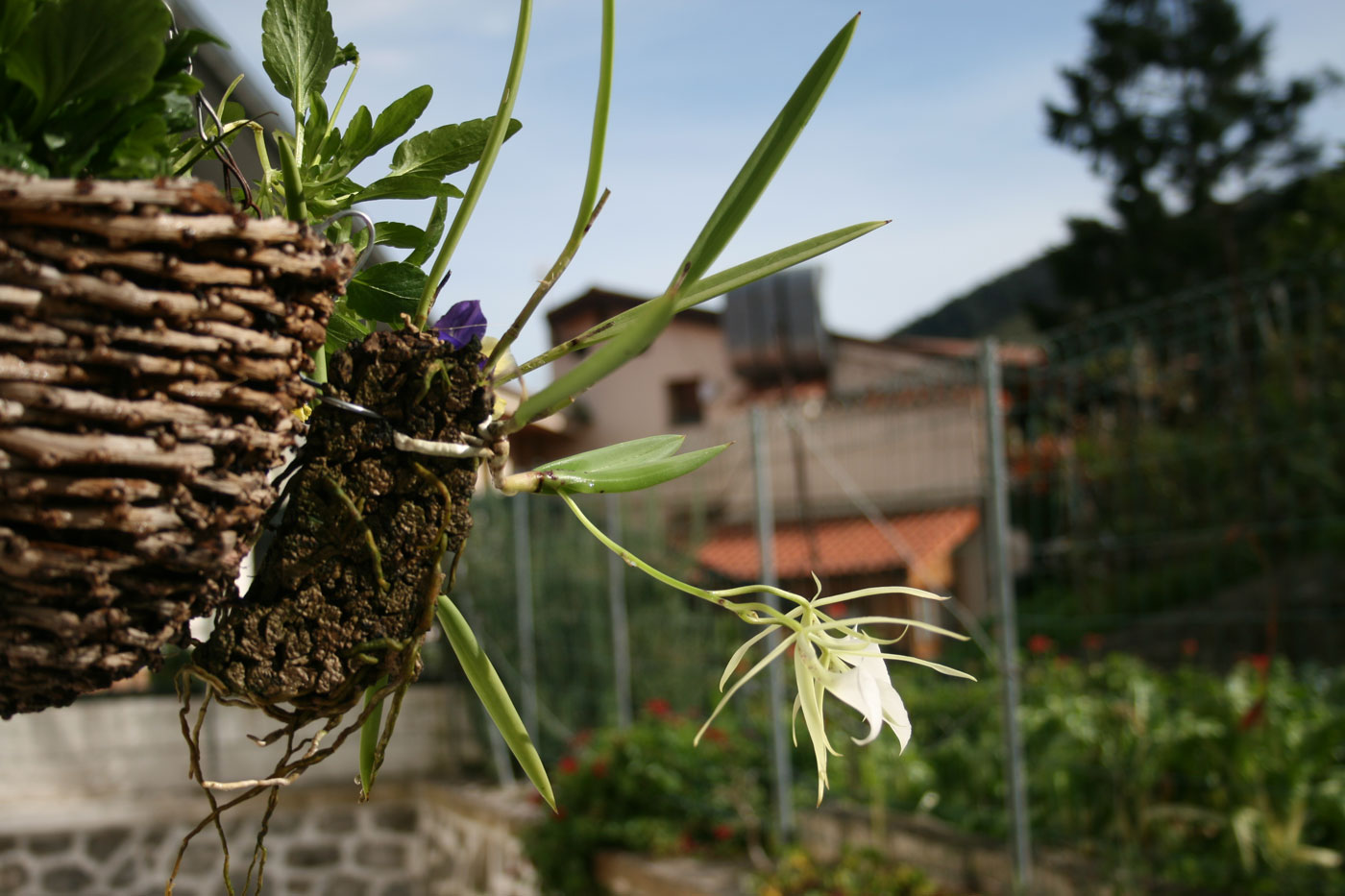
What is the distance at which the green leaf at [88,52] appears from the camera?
324 mm

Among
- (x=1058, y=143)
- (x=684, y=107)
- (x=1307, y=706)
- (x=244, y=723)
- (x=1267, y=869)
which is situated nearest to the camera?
(x=684, y=107)

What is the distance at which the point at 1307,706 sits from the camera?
9.59 ft

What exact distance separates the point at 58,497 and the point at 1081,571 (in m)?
3.32

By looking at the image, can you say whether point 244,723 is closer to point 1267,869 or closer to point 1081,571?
point 1081,571

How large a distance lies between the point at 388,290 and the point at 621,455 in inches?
4.8

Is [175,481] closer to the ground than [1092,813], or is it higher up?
higher up

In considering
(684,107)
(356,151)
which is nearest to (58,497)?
(356,151)

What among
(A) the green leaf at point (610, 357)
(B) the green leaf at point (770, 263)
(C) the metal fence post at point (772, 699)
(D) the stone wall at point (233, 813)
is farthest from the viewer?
(D) the stone wall at point (233, 813)

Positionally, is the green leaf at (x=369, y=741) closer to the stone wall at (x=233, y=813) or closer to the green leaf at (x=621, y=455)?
the green leaf at (x=621, y=455)

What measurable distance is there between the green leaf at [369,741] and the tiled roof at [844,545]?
4597 mm

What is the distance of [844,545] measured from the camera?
22.9ft

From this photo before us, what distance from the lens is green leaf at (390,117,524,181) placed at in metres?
0.45

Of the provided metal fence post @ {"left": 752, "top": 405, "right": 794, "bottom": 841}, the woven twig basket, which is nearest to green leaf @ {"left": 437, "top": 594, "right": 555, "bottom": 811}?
the woven twig basket

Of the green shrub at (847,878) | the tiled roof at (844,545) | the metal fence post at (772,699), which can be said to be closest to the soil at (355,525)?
the green shrub at (847,878)
